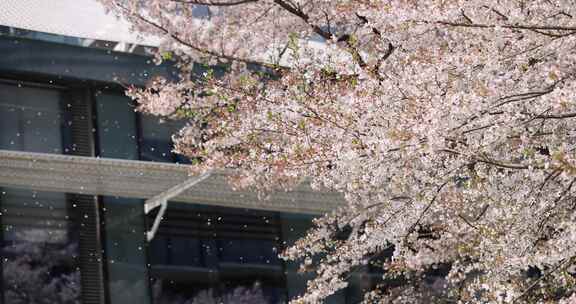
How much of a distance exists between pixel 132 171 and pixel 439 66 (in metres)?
9.05

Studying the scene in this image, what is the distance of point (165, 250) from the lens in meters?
18.6

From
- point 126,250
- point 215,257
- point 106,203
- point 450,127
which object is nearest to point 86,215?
point 106,203

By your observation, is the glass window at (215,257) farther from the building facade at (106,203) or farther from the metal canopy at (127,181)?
the metal canopy at (127,181)

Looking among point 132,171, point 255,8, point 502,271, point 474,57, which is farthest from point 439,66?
point 132,171

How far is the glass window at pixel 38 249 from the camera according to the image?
1681 centimetres

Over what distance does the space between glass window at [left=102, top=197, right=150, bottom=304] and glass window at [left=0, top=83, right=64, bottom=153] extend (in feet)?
4.54

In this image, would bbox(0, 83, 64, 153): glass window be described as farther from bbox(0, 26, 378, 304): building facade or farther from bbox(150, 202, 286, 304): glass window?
bbox(150, 202, 286, 304): glass window

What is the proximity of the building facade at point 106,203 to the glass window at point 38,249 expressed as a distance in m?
0.02

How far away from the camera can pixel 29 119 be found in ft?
58.3

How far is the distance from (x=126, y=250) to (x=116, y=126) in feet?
6.94

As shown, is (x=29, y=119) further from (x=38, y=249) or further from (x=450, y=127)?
(x=450, y=127)

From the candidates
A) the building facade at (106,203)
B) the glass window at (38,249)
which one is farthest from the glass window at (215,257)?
the glass window at (38,249)

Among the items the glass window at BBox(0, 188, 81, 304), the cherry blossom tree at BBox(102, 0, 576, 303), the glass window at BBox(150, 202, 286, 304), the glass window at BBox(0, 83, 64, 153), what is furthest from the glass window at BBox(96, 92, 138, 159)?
the cherry blossom tree at BBox(102, 0, 576, 303)

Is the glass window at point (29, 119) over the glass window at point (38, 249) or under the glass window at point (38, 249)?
over
